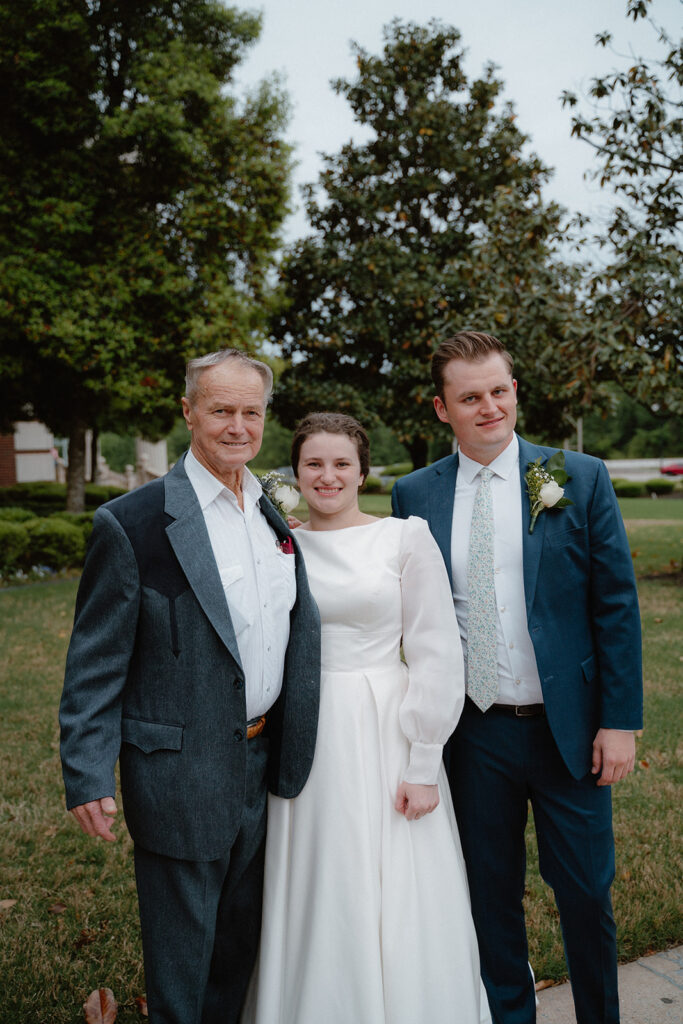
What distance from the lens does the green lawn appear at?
10.6 feet

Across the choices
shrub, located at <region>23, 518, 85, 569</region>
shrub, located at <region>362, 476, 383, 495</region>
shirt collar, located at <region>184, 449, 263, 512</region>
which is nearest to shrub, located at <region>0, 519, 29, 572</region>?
shrub, located at <region>23, 518, 85, 569</region>

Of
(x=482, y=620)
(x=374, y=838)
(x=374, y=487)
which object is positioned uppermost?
(x=482, y=620)

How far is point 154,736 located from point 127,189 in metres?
14.5

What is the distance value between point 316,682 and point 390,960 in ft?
3.00

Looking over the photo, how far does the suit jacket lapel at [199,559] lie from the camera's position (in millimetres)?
2283

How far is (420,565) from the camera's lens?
2.64 meters

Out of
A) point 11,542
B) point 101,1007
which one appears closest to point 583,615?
point 101,1007

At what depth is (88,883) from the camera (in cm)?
400

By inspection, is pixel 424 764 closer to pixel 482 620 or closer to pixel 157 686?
pixel 482 620

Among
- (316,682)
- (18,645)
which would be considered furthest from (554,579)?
(18,645)

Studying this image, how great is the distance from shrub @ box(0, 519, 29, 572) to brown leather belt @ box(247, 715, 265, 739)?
11700 mm

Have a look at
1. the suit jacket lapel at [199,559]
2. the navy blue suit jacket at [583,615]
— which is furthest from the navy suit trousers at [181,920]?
the navy blue suit jacket at [583,615]

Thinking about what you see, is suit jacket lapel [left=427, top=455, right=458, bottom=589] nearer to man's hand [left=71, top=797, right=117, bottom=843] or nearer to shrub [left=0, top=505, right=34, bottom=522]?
man's hand [left=71, top=797, right=117, bottom=843]

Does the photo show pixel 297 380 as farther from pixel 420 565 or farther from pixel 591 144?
pixel 420 565
